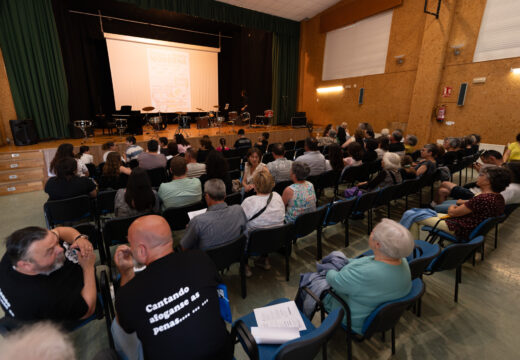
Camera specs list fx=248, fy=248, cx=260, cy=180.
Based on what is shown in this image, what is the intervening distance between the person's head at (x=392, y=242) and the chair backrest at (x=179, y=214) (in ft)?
6.18

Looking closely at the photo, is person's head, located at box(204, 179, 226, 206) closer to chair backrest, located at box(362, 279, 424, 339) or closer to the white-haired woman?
chair backrest, located at box(362, 279, 424, 339)

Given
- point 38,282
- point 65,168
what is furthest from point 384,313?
point 65,168

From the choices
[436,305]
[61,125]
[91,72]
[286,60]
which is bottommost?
[436,305]

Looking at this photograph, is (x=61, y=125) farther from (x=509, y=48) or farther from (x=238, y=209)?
(x=509, y=48)

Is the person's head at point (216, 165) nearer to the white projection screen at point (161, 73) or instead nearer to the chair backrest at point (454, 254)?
the chair backrest at point (454, 254)

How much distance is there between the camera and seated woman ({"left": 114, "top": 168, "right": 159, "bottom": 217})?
98.1 inches

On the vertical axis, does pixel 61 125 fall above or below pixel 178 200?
above

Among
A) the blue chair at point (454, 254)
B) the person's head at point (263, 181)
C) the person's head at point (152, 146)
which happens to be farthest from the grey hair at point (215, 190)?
the person's head at point (152, 146)

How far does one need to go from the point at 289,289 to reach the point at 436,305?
1361mm

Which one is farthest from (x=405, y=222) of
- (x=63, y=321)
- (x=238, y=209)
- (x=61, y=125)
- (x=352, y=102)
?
(x=61, y=125)

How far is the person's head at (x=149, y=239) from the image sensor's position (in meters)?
1.23

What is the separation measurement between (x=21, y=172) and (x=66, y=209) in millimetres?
4113

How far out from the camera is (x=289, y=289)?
2486 mm

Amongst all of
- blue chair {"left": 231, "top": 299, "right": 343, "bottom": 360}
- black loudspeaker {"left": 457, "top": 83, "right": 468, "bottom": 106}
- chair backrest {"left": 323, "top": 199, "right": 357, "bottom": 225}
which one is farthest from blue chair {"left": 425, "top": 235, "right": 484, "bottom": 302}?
black loudspeaker {"left": 457, "top": 83, "right": 468, "bottom": 106}
